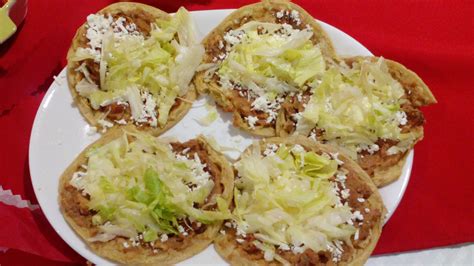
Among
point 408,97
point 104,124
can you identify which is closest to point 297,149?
point 408,97

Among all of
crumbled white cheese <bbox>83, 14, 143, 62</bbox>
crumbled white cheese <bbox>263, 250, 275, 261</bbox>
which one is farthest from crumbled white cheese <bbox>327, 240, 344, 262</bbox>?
crumbled white cheese <bbox>83, 14, 143, 62</bbox>

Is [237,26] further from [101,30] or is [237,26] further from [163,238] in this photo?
[163,238]

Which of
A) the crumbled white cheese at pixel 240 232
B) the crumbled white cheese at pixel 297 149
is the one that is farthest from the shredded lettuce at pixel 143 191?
the crumbled white cheese at pixel 297 149

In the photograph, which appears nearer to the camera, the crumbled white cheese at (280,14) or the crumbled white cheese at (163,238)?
the crumbled white cheese at (163,238)

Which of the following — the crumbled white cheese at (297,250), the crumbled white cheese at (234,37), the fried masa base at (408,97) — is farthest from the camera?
the crumbled white cheese at (234,37)

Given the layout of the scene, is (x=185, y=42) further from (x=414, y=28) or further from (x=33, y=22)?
(x=414, y=28)

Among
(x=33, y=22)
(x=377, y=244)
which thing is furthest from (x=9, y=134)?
(x=377, y=244)

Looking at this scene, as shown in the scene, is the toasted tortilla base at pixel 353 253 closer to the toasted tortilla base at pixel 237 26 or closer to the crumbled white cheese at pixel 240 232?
the crumbled white cheese at pixel 240 232

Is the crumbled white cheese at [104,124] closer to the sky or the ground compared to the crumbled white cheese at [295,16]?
closer to the ground
